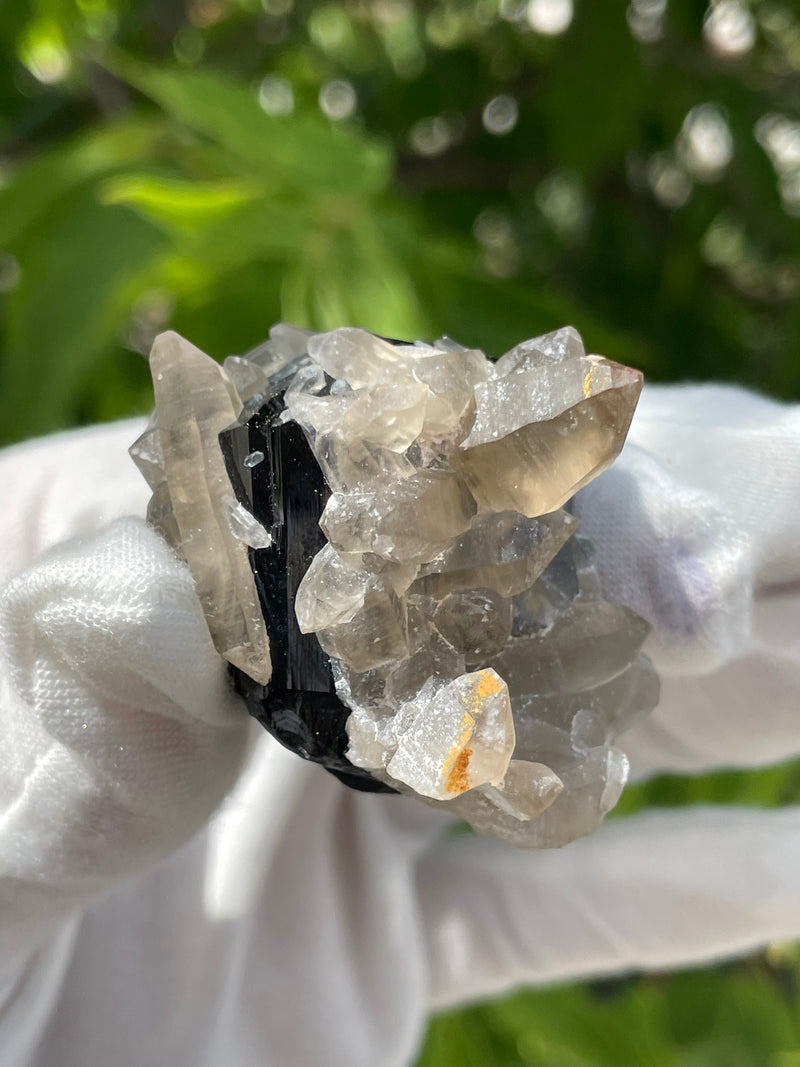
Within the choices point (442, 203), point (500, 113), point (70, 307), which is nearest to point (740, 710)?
point (70, 307)

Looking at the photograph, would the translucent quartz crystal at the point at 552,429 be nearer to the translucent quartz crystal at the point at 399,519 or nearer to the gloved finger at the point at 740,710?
the translucent quartz crystal at the point at 399,519

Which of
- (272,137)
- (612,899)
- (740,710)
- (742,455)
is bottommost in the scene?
(612,899)

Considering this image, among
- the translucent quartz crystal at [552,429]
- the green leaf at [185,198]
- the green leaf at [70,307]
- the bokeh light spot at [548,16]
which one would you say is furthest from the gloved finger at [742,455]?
the bokeh light spot at [548,16]

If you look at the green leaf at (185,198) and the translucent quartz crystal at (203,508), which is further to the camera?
the green leaf at (185,198)

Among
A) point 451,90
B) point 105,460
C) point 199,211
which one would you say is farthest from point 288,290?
point 451,90

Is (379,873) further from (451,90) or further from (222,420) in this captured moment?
(451,90)

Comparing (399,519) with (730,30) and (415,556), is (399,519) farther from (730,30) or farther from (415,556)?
(730,30)
